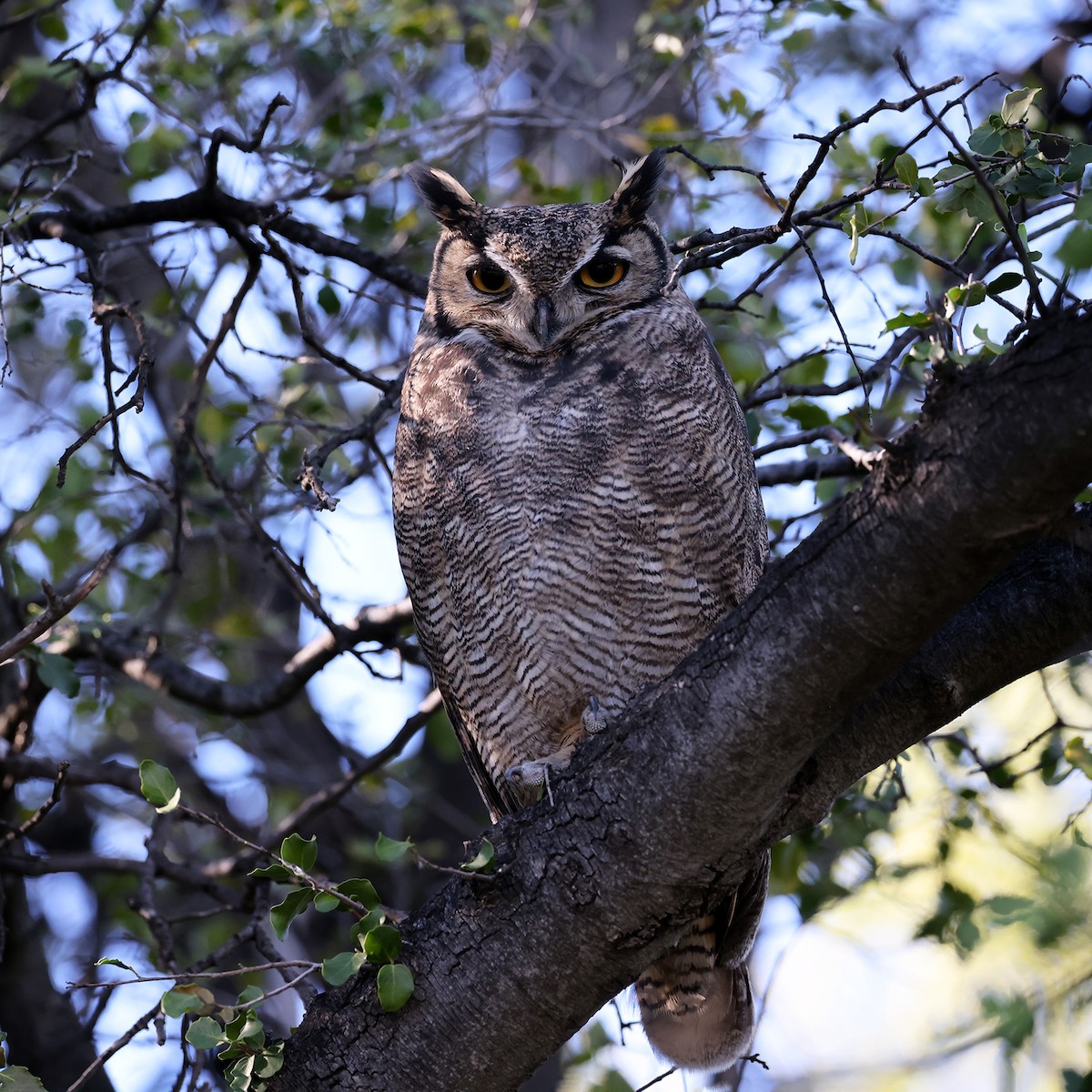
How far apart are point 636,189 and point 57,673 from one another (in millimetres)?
1919

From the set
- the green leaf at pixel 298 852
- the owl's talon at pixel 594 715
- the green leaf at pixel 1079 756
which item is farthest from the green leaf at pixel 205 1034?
the green leaf at pixel 1079 756

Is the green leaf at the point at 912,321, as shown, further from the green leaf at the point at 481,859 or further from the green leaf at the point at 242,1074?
the green leaf at the point at 242,1074

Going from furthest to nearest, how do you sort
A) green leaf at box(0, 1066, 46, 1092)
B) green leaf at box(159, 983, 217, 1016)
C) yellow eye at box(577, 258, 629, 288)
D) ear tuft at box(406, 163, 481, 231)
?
ear tuft at box(406, 163, 481, 231), yellow eye at box(577, 258, 629, 288), green leaf at box(159, 983, 217, 1016), green leaf at box(0, 1066, 46, 1092)

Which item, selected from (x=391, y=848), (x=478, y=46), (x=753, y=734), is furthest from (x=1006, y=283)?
(x=478, y=46)

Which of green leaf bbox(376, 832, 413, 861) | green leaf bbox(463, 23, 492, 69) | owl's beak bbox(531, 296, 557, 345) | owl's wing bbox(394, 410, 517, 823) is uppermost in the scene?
green leaf bbox(463, 23, 492, 69)

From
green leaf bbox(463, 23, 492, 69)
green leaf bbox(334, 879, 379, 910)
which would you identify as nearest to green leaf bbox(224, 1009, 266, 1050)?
green leaf bbox(334, 879, 379, 910)

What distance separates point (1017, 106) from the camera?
6.54 feet

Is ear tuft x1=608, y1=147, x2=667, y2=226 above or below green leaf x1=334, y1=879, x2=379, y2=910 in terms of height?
above

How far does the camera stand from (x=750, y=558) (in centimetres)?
280

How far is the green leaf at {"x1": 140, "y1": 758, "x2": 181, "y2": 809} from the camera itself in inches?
80.2

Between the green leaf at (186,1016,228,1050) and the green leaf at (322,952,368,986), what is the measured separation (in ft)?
0.65

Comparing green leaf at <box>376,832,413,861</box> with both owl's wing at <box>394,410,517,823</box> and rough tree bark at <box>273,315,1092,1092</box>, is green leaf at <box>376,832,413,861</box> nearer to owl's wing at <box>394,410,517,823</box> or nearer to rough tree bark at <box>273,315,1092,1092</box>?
rough tree bark at <box>273,315,1092,1092</box>

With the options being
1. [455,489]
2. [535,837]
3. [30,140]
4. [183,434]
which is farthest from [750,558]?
[30,140]

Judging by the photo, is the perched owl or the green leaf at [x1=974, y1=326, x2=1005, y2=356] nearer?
the green leaf at [x1=974, y1=326, x2=1005, y2=356]
